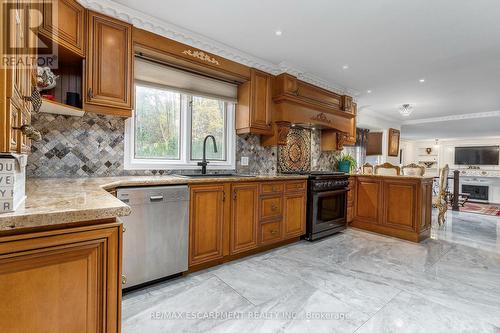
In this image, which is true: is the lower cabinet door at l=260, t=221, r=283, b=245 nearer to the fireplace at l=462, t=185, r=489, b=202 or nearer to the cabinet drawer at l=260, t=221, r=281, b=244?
the cabinet drawer at l=260, t=221, r=281, b=244

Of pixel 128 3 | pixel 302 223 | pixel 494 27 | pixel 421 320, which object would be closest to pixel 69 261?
pixel 421 320

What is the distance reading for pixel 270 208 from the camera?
293cm

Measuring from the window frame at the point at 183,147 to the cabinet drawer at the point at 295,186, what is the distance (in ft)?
2.52

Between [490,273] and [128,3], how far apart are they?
4.33 metres

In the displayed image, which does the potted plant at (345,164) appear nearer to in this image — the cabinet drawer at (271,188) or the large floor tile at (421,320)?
the cabinet drawer at (271,188)

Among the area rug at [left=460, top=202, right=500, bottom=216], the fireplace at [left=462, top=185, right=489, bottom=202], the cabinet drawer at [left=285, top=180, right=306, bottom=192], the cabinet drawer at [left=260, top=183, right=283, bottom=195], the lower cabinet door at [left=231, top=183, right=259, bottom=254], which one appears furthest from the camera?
the fireplace at [left=462, top=185, right=489, bottom=202]

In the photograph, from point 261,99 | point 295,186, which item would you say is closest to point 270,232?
point 295,186

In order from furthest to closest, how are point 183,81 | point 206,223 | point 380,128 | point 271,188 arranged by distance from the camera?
point 380,128
point 271,188
point 183,81
point 206,223

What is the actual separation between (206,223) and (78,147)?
135 cm

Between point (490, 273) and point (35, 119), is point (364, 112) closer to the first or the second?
point (490, 273)

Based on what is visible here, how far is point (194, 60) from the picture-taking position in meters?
2.70

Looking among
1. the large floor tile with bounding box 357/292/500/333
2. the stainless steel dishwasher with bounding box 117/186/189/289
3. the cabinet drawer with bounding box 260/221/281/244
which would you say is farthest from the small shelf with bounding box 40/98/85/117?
the large floor tile with bounding box 357/292/500/333

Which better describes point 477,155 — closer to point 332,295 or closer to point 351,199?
point 351,199

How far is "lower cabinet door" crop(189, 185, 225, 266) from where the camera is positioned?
Answer: 230cm
